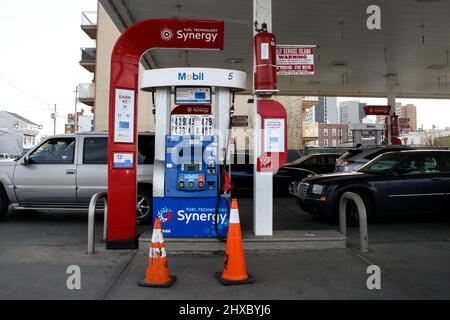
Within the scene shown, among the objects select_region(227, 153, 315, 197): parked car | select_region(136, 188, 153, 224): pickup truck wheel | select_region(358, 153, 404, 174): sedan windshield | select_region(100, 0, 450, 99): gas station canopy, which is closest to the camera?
select_region(136, 188, 153, 224): pickup truck wheel

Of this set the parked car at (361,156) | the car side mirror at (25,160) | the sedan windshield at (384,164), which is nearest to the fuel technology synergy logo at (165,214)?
the car side mirror at (25,160)

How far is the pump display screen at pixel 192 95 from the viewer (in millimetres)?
6723

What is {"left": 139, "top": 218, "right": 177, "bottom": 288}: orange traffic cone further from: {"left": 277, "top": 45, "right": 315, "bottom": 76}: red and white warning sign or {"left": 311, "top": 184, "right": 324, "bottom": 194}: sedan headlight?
{"left": 311, "top": 184, "right": 324, "bottom": 194}: sedan headlight

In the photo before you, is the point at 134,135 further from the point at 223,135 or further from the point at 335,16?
the point at 335,16

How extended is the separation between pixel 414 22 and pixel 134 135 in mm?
9658

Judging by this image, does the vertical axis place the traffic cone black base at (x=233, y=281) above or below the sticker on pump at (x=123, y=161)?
below

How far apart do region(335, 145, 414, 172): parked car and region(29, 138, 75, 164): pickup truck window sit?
746 cm

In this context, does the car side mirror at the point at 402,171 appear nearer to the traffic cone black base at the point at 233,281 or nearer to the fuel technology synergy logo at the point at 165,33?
the traffic cone black base at the point at 233,281

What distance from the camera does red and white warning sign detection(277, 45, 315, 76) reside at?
667 centimetres

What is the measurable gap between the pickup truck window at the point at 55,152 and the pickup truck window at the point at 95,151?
288mm

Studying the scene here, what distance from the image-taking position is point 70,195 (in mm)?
8648

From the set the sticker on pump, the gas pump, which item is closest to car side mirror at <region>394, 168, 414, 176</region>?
the gas pump

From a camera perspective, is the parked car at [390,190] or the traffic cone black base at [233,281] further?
the parked car at [390,190]

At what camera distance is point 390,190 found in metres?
8.50
